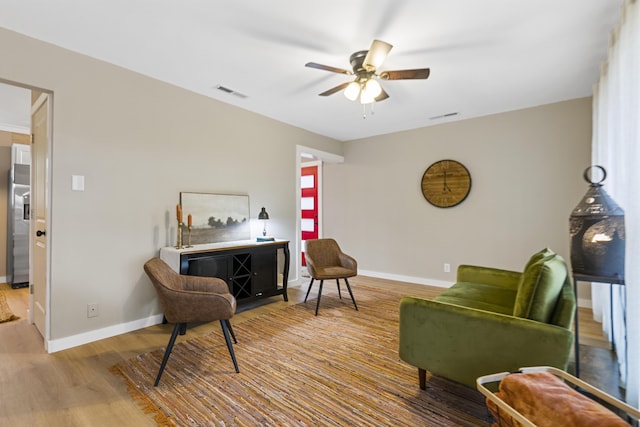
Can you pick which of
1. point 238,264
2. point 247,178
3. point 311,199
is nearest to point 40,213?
point 238,264

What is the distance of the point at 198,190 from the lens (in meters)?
3.40

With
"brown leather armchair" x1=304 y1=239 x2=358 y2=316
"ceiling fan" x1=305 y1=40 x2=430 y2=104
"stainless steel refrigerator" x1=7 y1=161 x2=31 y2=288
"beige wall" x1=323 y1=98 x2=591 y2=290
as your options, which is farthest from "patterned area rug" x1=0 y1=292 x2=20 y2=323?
"beige wall" x1=323 y1=98 x2=591 y2=290

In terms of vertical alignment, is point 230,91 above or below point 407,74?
above

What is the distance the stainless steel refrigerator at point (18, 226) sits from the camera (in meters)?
4.36

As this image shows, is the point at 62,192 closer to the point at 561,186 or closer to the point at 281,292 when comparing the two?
the point at 281,292

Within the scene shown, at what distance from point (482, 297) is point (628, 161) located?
49.8 inches

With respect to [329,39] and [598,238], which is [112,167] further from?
[598,238]

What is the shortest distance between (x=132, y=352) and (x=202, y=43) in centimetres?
259

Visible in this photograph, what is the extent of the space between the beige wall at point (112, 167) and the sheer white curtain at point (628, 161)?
3565 millimetres

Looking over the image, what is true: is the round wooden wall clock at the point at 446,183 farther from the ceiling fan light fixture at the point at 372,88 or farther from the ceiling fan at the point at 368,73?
the ceiling fan light fixture at the point at 372,88

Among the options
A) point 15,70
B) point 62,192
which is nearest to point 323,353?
point 62,192

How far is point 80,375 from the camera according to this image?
210 cm

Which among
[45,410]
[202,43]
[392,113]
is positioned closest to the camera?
[45,410]

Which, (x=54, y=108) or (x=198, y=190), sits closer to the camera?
(x=54, y=108)
